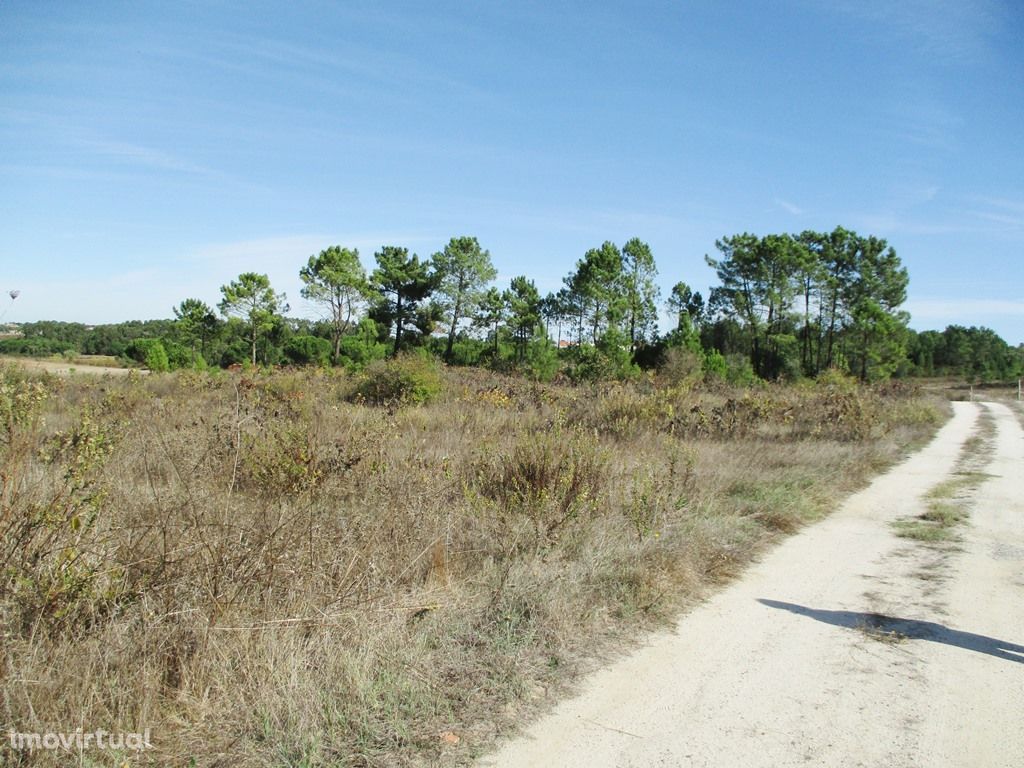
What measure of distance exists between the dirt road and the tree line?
33996 millimetres

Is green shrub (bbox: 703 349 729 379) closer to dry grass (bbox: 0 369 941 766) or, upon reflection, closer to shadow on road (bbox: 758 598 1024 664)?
dry grass (bbox: 0 369 941 766)

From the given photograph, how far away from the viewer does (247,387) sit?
15.7 metres

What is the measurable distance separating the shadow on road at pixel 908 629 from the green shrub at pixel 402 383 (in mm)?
13052

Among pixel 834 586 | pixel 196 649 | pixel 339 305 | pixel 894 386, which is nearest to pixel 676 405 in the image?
pixel 834 586

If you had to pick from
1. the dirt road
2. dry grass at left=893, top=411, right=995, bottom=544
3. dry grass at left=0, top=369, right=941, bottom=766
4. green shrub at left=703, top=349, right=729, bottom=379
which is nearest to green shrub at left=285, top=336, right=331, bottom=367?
green shrub at left=703, top=349, right=729, bottom=379

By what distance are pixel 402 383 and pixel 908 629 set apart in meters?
14.6

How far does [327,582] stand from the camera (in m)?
4.09

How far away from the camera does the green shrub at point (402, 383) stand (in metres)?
17.7

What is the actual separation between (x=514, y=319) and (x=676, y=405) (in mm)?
33853

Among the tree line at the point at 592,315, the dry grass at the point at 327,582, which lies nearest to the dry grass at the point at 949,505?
the dry grass at the point at 327,582

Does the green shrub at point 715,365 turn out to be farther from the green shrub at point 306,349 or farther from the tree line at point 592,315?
the green shrub at point 306,349

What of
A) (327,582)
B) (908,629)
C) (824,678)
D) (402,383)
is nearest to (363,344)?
(402,383)

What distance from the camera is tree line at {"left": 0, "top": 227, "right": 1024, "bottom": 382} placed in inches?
1790

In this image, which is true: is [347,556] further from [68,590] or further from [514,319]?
[514,319]
